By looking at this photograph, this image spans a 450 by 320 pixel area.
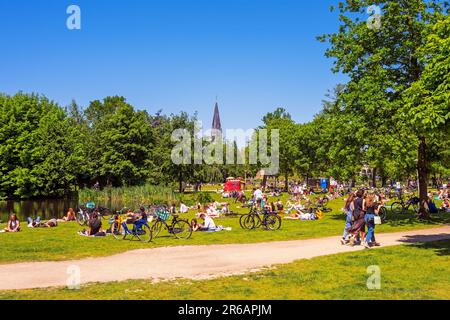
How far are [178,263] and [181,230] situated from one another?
19.6ft

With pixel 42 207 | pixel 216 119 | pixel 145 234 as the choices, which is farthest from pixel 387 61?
pixel 216 119

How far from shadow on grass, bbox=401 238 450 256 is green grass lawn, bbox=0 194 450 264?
2.64m

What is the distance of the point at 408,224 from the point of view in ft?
74.3

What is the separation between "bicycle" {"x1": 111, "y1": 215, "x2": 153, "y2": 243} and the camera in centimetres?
1825

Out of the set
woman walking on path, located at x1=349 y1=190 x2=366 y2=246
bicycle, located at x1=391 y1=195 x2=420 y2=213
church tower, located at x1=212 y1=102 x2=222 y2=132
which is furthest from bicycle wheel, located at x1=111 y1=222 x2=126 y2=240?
church tower, located at x1=212 y1=102 x2=222 y2=132

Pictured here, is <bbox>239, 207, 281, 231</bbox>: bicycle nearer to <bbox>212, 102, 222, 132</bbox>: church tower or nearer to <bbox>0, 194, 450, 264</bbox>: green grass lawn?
<bbox>0, 194, 450, 264</bbox>: green grass lawn

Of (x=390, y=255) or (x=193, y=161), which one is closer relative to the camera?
(x=390, y=255)

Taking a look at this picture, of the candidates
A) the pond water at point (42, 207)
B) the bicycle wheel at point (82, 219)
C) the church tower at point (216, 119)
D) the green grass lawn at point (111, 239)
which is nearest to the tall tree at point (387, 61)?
the green grass lawn at point (111, 239)

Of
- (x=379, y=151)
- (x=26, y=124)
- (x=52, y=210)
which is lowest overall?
(x=52, y=210)

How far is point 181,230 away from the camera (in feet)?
63.3
